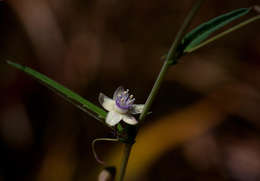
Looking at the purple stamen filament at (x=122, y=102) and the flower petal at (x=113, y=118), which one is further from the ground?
the flower petal at (x=113, y=118)

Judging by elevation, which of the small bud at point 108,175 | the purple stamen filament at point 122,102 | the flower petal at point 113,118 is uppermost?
the flower petal at point 113,118

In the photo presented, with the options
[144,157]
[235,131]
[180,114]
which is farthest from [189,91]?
[144,157]

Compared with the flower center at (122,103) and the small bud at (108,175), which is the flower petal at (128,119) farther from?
the small bud at (108,175)

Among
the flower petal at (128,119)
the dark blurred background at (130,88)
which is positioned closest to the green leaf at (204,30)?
the flower petal at (128,119)

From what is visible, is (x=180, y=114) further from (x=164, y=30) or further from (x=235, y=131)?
(x=164, y=30)

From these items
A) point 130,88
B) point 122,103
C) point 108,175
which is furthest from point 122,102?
point 130,88

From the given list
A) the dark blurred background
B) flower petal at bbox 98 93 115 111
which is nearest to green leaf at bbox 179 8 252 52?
flower petal at bbox 98 93 115 111
